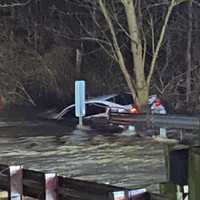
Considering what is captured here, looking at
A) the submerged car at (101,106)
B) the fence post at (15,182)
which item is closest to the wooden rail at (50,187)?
the fence post at (15,182)

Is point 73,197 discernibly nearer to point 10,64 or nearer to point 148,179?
point 148,179

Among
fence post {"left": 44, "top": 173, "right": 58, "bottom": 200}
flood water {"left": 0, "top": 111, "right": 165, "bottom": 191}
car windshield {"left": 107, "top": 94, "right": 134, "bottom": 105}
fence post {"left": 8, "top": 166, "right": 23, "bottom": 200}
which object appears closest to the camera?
fence post {"left": 44, "top": 173, "right": 58, "bottom": 200}

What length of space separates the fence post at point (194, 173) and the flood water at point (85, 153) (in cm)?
682

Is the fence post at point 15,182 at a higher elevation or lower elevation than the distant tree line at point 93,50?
lower

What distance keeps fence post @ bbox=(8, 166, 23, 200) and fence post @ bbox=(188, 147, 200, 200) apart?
367 centimetres

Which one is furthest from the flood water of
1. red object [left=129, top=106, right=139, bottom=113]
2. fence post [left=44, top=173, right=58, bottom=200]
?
fence post [left=44, top=173, right=58, bottom=200]

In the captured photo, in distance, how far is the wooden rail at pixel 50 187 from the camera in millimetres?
6371

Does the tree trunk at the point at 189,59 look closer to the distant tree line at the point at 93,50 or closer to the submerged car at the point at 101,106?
the distant tree line at the point at 93,50

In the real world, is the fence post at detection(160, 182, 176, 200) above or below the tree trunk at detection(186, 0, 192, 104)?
below

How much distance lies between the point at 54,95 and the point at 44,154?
14.9 meters

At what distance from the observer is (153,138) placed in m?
17.5

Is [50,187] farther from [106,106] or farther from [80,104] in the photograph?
[106,106]

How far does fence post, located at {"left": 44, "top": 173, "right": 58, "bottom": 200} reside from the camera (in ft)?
23.6

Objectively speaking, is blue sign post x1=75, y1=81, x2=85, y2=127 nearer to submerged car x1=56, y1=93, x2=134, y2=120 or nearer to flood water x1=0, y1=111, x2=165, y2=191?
flood water x1=0, y1=111, x2=165, y2=191
